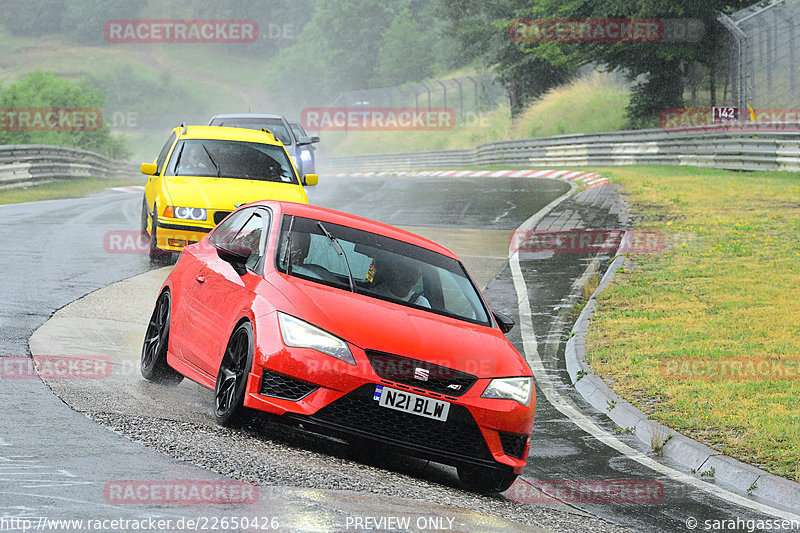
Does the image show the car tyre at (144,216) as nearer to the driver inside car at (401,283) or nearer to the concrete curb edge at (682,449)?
the concrete curb edge at (682,449)

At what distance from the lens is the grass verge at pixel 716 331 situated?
8945mm

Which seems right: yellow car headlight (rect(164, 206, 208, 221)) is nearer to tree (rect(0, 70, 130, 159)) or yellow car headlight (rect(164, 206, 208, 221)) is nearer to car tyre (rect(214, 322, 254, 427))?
car tyre (rect(214, 322, 254, 427))

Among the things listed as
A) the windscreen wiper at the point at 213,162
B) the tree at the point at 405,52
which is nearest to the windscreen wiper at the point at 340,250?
the windscreen wiper at the point at 213,162

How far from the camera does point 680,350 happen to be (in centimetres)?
1143

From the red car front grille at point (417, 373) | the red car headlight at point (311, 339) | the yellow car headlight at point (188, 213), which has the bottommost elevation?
the red car front grille at point (417, 373)

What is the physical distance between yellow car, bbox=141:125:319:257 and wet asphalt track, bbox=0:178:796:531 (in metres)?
0.95

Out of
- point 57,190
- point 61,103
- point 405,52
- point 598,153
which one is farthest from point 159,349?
point 405,52

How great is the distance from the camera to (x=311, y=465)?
20.9 ft

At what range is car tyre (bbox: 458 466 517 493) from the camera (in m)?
6.84


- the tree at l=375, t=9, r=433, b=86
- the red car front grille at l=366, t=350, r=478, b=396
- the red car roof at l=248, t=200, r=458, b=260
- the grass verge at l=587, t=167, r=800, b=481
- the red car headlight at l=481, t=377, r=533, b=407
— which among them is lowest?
the grass verge at l=587, t=167, r=800, b=481

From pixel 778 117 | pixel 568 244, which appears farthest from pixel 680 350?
pixel 778 117

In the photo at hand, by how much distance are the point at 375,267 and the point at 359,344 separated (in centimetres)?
132

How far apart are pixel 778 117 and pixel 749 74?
6.85 ft

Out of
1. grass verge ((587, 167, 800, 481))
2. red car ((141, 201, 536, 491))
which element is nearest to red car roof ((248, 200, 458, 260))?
red car ((141, 201, 536, 491))
